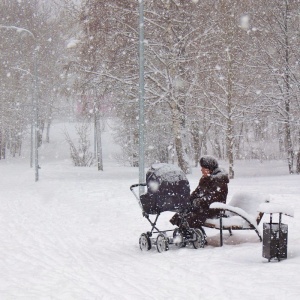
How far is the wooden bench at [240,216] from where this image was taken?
28.0 feet

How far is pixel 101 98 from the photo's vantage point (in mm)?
23188

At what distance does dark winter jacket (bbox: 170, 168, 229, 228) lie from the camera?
891cm

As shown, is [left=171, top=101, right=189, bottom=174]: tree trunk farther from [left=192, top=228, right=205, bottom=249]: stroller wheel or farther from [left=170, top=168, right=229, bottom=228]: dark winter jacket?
[left=192, top=228, right=205, bottom=249]: stroller wheel

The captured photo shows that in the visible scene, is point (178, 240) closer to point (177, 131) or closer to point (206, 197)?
point (206, 197)

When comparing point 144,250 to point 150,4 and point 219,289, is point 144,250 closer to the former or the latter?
point 219,289

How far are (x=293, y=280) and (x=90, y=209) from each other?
31.5 ft

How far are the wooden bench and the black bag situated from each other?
0.60 meters

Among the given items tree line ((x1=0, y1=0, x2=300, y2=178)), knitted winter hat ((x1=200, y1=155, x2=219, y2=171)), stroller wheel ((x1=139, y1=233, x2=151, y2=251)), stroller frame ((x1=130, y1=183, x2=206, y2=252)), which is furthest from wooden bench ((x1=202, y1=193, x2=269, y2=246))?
tree line ((x1=0, y1=0, x2=300, y2=178))

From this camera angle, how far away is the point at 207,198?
8961 mm

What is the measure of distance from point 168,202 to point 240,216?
1.24m

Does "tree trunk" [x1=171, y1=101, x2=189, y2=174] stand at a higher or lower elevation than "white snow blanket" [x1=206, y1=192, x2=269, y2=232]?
higher

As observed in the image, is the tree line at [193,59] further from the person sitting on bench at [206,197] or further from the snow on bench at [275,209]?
the snow on bench at [275,209]

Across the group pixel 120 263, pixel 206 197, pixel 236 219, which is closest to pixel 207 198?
pixel 206 197

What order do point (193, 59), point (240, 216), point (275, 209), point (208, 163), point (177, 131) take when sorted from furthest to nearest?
point (177, 131) → point (193, 59) → point (208, 163) → point (240, 216) → point (275, 209)
